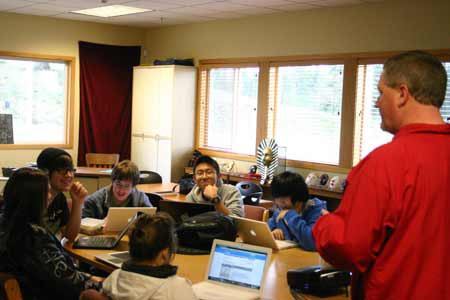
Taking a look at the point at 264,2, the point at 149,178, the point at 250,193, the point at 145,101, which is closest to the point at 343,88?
the point at 264,2

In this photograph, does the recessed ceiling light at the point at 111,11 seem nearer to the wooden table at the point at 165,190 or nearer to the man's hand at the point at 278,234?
the wooden table at the point at 165,190

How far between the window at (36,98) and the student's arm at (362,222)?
7.04m

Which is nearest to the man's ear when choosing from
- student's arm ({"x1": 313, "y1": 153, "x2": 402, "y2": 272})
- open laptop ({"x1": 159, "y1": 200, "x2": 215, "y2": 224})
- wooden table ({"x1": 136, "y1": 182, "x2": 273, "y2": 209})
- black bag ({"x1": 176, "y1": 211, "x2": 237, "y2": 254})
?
student's arm ({"x1": 313, "y1": 153, "x2": 402, "y2": 272})

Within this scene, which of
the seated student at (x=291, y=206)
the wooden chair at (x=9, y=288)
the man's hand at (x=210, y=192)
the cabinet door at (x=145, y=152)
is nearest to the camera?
the wooden chair at (x=9, y=288)

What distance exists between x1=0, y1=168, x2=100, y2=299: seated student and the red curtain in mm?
5714

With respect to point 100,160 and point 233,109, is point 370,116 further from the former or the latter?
point 100,160

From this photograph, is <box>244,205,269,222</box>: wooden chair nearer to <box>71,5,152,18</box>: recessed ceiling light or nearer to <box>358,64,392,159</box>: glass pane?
<box>358,64,392,159</box>: glass pane

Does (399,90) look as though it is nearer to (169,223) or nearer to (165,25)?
(169,223)

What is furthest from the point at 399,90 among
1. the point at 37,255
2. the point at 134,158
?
the point at 134,158

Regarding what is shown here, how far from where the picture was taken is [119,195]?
164 inches

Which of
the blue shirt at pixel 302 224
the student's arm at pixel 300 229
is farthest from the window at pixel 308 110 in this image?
the student's arm at pixel 300 229

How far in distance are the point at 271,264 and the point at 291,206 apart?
0.58m

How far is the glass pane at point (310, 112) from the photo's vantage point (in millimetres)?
6500

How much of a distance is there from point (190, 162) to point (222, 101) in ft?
3.01
